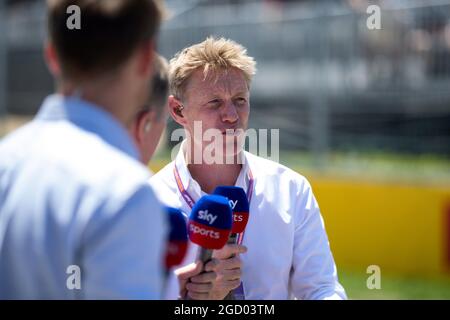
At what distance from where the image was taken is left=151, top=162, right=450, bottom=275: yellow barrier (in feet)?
25.9

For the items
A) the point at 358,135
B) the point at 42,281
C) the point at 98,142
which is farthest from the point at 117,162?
the point at 358,135

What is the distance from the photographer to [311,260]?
3086 mm

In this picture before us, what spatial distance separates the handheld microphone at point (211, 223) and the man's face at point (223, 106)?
2.08ft

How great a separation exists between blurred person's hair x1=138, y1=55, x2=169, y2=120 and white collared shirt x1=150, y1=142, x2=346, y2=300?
0.90 meters

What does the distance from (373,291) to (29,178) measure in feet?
18.8

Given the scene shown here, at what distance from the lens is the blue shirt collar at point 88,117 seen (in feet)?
6.04

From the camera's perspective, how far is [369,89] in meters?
8.66

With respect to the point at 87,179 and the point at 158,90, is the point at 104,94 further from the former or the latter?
the point at 158,90

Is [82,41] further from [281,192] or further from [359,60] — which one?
[359,60]

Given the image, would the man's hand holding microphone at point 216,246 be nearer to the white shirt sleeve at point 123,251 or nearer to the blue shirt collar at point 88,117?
the blue shirt collar at point 88,117

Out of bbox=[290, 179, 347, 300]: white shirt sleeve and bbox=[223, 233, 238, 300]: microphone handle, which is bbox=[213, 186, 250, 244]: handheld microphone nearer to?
bbox=[223, 233, 238, 300]: microphone handle

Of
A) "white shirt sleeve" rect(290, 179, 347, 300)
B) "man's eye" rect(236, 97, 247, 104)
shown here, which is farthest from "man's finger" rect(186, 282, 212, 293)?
"man's eye" rect(236, 97, 247, 104)

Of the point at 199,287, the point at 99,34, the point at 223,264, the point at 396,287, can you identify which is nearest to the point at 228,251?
the point at 223,264

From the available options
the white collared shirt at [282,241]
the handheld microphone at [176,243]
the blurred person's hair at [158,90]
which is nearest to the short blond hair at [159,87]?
the blurred person's hair at [158,90]
